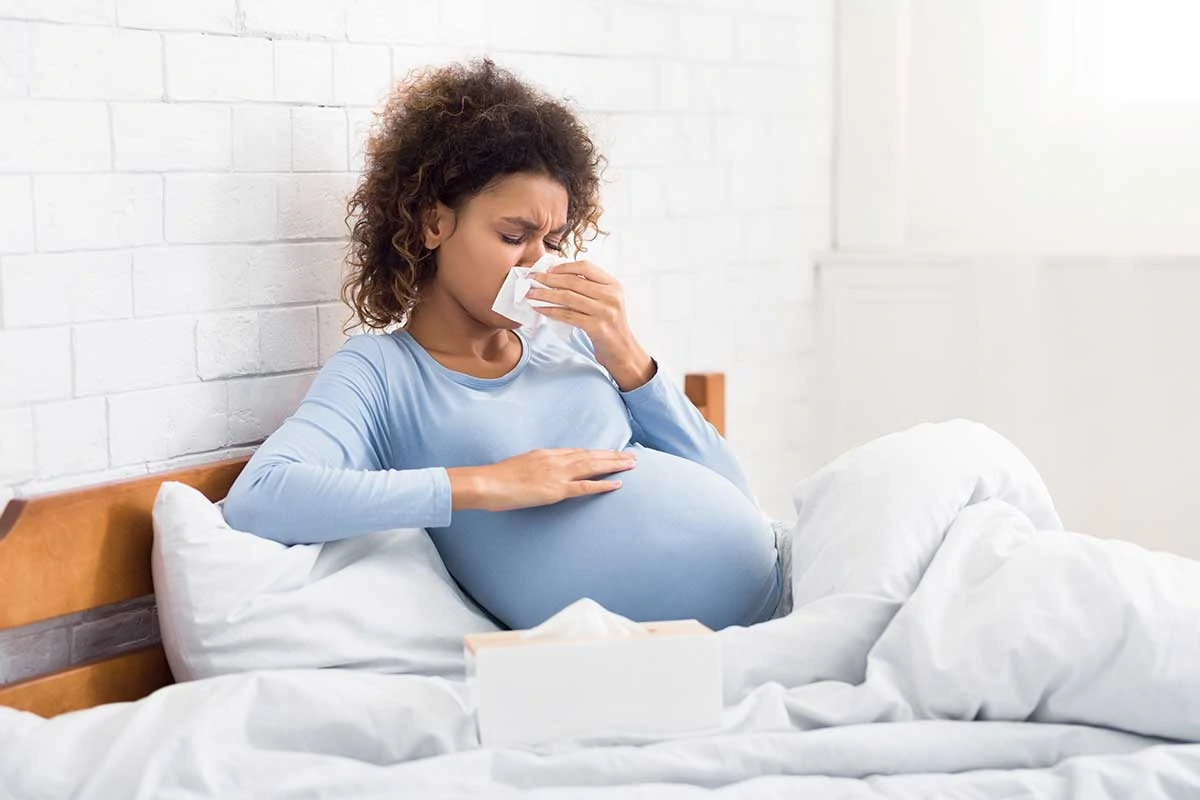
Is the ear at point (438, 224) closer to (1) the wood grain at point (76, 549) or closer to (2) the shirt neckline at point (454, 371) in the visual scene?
(2) the shirt neckline at point (454, 371)

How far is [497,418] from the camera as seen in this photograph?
1.92 meters

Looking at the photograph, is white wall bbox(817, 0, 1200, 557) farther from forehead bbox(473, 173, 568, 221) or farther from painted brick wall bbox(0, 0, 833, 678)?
forehead bbox(473, 173, 568, 221)

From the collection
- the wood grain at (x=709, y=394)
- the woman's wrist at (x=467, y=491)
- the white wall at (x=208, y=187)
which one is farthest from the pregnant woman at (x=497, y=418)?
the wood grain at (x=709, y=394)

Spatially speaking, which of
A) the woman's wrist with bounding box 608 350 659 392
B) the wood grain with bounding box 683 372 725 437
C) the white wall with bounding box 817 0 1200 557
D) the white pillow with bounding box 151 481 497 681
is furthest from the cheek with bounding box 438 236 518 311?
the white wall with bounding box 817 0 1200 557

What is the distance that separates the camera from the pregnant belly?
184 cm

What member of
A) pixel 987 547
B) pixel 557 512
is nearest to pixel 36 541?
pixel 557 512

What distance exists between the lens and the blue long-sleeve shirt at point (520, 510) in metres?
1.77

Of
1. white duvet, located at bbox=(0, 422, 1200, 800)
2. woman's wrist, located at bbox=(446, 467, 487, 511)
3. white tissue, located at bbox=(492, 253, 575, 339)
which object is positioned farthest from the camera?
white tissue, located at bbox=(492, 253, 575, 339)

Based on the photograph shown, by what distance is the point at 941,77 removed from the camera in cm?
343

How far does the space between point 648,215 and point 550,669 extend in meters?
1.58

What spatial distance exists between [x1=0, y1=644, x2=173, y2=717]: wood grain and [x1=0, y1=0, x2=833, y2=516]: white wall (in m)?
0.22

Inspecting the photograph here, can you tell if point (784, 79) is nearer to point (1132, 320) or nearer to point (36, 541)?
point (1132, 320)

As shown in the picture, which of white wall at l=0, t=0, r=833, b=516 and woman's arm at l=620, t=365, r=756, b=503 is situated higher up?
white wall at l=0, t=0, r=833, b=516

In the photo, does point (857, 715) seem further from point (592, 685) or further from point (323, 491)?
point (323, 491)
